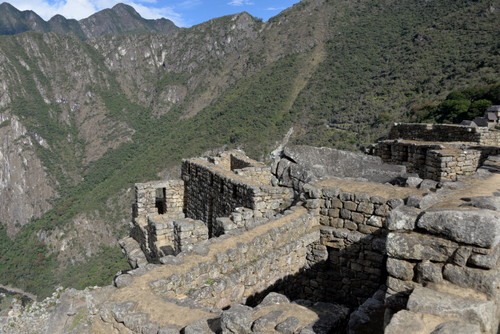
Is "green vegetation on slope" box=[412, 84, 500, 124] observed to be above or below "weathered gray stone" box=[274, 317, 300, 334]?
above

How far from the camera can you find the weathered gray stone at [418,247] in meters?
3.06

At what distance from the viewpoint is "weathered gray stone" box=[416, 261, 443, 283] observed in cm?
303

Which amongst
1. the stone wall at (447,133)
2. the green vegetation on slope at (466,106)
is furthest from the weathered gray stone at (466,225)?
the green vegetation on slope at (466,106)

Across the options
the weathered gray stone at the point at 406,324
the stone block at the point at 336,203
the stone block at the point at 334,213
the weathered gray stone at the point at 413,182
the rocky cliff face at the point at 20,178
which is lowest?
the rocky cliff face at the point at 20,178

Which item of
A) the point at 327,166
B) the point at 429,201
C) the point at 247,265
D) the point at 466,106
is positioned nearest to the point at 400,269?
the point at 429,201

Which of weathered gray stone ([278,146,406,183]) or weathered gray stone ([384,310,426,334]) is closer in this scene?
weathered gray stone ([384,310,426,334])

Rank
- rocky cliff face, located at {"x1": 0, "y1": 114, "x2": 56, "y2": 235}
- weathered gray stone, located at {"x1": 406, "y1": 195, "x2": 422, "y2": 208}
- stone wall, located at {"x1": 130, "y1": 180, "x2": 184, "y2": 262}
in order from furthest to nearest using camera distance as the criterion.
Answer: rocky cliff face, located at {"x1": 0, "y1": 114, "x2": 56, "y2": 235} → stone wall, located at {"x1": 130, "y1": 180, "x2": 184, "y2": 262} → weathered gray stone, located at {"x1": 406, "y1": 195, "x2": 422, "y2": 208}

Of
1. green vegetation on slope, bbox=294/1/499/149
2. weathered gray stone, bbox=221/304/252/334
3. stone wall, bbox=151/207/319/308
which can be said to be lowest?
stone wall, bbox=151/207/319/308

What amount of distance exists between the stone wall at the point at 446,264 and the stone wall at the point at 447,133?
10375 mm

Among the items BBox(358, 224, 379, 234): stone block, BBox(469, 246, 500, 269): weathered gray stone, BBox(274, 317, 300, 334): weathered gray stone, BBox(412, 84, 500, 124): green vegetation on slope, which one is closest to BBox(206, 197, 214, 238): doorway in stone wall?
BBox(358, 224, 379, 234): stone block

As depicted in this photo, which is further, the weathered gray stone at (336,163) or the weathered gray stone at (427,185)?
the weathered gray stone at (336,163)

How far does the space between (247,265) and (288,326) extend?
2.15 metres

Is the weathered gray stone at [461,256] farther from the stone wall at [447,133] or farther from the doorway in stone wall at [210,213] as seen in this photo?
the stone wall at [447,133]

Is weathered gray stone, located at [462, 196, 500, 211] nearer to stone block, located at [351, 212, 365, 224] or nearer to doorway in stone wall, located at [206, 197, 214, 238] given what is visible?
stone block, located at [351, 212, 365, 224]
